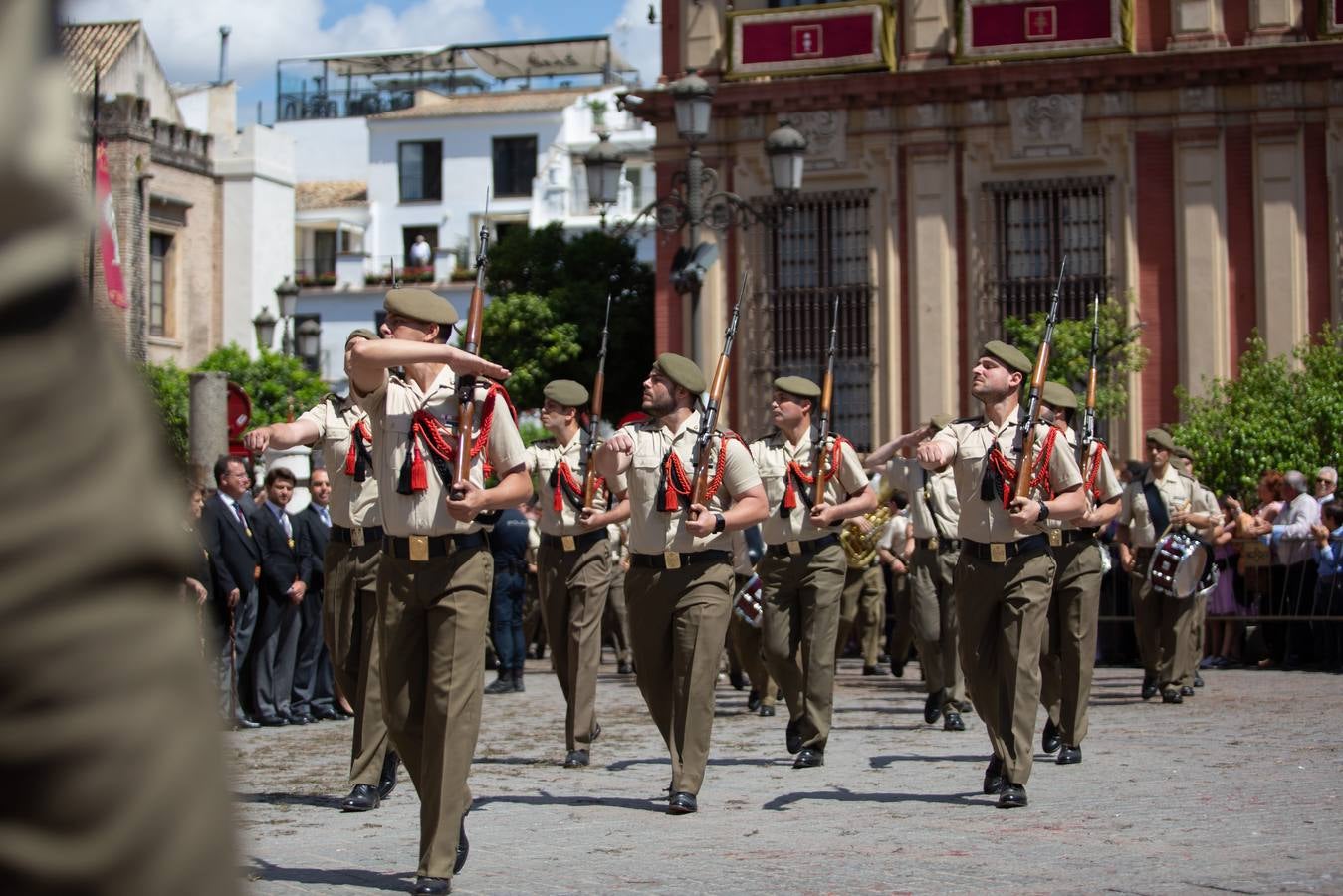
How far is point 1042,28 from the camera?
102ft

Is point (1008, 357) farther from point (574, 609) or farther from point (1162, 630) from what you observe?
point (1162, 630)

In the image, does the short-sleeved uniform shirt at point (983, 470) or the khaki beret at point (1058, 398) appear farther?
the khaki beret at point (1058, 398)

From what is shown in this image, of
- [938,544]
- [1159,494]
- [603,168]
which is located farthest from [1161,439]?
[603,168]

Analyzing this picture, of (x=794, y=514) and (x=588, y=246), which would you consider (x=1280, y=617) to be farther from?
(x=588, y=246)

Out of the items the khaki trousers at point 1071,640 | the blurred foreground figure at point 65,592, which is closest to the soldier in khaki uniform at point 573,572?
the khaki trousers at point 1071,640

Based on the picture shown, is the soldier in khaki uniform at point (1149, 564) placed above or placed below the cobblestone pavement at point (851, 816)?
above

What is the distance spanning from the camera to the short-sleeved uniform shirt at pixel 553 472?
13.8 m

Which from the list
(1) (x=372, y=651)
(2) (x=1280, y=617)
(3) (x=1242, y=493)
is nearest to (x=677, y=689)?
(1) (x=372, y=651)

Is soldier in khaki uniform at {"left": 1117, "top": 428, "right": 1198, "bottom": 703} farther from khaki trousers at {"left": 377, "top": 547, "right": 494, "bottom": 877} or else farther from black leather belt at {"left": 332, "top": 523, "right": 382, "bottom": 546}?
khaki trousers at {"left": 377, "top": 547, "right": 494, "bottom": 877}

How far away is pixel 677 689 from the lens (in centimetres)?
1016

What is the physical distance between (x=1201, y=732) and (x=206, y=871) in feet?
44.5

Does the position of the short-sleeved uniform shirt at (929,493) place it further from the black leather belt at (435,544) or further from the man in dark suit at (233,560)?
the black leather belt at (435,544)

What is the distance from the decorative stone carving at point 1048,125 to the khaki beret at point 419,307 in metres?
23.7

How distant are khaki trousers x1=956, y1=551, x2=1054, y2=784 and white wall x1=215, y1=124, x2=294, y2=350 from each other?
4723 cm
